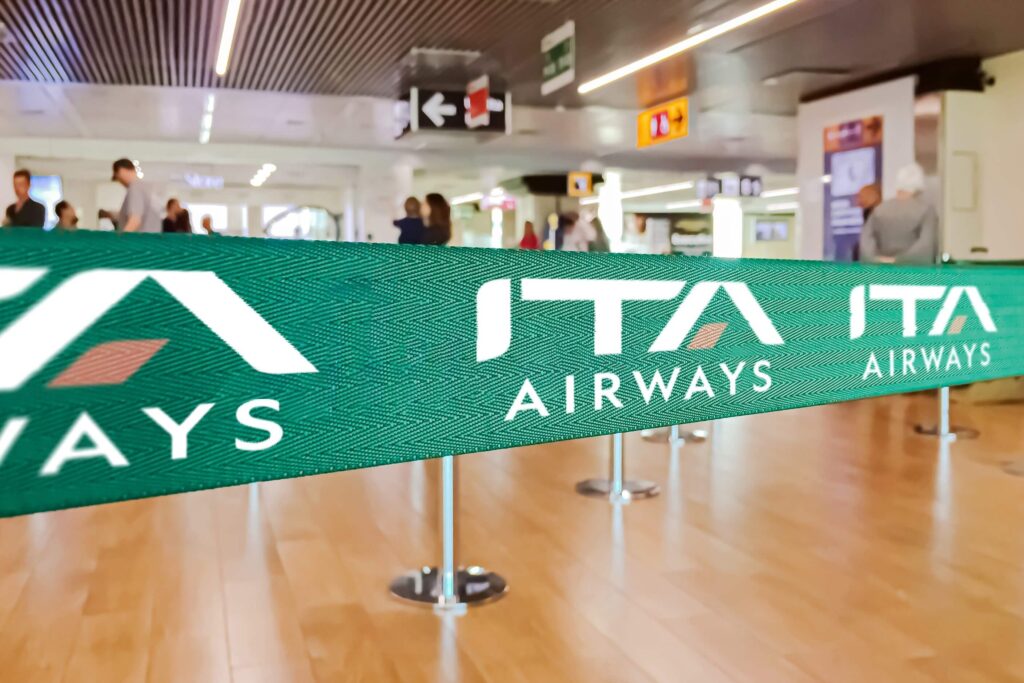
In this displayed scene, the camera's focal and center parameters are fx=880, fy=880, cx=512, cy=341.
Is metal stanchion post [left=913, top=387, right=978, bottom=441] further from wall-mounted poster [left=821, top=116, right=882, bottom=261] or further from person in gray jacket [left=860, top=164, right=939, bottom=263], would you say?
wall-mounted poster [left=821, top=116, right=882, bottom=261]

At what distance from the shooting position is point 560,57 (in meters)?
8.13

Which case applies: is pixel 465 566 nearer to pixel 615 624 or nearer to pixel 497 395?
pixel 615 624

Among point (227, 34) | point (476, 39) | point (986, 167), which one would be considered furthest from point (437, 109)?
point (986, 167)

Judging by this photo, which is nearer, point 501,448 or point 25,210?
point 501,448

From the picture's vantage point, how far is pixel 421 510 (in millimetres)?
3705

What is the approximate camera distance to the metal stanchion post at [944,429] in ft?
17.2

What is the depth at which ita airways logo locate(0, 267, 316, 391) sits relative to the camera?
119 centimetres

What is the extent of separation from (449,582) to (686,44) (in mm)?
7262

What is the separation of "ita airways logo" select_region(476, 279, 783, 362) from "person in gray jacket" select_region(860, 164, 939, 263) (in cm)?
458

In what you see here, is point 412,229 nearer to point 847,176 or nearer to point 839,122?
point 847,176

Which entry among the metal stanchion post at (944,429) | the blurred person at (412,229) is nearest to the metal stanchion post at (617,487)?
the metal stanchion post at (944,429)

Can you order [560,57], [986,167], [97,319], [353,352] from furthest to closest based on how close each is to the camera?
[986,167] → [560,57] → [353,352] → [97,319]

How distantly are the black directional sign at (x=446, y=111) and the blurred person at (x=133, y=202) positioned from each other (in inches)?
183

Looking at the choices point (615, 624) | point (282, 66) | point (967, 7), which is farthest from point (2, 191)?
point (615, 624)
